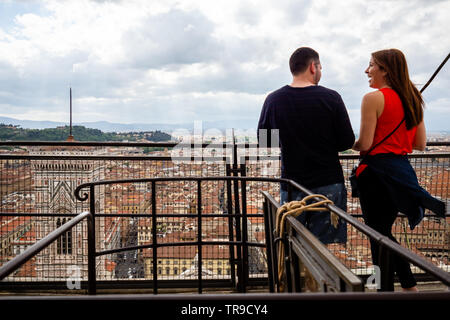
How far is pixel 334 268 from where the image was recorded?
2.82 ft

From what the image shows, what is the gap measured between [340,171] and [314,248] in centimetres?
129

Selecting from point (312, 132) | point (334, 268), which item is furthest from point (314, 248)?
point (312, 132)

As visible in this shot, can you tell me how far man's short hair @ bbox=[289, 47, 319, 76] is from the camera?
2248 millimetres

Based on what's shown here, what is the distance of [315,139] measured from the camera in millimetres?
2146

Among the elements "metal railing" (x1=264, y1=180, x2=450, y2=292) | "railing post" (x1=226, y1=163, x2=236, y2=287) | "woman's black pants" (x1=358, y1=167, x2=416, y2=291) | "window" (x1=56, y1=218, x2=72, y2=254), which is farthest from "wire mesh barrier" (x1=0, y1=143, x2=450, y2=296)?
"metal railing" (x1=264, y1=180, x2=450, y2=292)

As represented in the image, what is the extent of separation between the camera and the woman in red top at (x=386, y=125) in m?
2.05

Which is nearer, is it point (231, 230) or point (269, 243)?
point (269, 243)

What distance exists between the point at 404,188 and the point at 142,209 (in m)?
2.33

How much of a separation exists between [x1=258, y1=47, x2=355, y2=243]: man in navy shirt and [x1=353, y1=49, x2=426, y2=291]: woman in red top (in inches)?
5.3

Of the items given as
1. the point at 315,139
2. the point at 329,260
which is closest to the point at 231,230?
the point at 315,139

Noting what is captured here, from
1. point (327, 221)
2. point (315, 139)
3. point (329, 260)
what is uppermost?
point (315, 139)

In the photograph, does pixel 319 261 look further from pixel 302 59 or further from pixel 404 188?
pixel 302 59

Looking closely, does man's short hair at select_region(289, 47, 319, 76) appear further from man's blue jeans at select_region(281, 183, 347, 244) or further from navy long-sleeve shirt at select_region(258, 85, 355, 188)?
man's blue jeans at select_region(281, 183, 347, 244)
